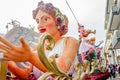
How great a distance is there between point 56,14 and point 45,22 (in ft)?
0.34

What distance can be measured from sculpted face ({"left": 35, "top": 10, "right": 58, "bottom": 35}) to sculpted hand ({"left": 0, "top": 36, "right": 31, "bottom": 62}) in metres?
0.46

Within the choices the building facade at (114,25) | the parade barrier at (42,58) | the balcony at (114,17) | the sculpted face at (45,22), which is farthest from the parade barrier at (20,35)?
the balcony at (114,17)

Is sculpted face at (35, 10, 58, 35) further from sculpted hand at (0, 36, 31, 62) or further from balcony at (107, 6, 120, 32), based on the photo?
balcony at (107, 6, 120, 32)

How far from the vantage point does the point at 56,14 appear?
60.3 inches

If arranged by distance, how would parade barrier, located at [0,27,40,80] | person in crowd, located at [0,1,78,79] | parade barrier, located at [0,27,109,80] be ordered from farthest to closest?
person in crowd, located at [0,1,78,79] < parade barrier, located at [0,27,40,80] < parade barrier, located at [0,27,109,80]

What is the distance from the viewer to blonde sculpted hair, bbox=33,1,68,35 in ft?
4.90

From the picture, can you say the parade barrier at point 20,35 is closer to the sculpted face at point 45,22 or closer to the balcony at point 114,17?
the sculpted face at point 45,22

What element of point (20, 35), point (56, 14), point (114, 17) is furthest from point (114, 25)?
point (20, 35)

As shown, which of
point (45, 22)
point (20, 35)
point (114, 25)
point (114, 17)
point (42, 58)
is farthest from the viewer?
point (114, 25)

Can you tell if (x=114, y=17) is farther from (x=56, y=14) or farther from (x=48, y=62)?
(x=48, y=62)

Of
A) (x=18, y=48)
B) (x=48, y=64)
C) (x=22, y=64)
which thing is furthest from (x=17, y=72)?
(x=48, y=64)

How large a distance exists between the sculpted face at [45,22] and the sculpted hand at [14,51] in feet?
1.50

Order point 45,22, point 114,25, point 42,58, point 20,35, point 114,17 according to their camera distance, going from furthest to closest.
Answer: point 114,25 < point 114,17 < point 45,22 < point 20,35 < point 42,58

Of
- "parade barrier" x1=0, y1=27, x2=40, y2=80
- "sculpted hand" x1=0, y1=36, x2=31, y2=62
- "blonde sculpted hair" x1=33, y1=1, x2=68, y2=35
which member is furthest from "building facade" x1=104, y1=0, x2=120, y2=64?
"sculpted hand" x1=0, y1=36, x2=31, y2=62
